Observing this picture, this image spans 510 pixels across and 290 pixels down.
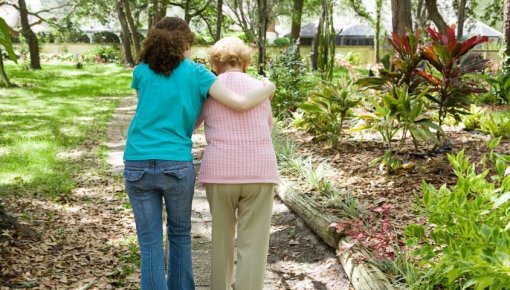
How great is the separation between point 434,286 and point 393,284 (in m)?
0.22

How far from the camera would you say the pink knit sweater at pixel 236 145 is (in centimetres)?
301

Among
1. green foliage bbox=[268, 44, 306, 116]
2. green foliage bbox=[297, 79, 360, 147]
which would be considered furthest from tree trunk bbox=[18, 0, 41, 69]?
green foliage bbox=[297, 79, 360, 147]

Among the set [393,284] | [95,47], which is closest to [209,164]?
[393,284]

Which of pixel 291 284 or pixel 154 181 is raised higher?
pixel 154 181

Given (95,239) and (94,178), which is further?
(94,178)

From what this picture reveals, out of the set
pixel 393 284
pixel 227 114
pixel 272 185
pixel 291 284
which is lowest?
pixel 291 284

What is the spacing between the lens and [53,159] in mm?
7477

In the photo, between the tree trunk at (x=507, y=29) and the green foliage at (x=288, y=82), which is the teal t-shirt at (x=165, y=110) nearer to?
the green foliage at (x=288, y=82)

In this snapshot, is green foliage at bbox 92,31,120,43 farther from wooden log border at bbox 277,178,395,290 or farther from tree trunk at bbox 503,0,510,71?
wooden log border at bbox 277,178,395,290

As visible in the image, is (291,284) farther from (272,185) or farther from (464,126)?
(464,126)

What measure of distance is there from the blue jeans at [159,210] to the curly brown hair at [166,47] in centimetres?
Result: 48

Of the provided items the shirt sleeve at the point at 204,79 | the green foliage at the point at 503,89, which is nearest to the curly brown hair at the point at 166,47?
the shirt sleeve at the point at 204,79

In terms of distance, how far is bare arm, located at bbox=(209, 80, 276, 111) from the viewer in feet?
9.61

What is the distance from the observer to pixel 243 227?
3164 mm
